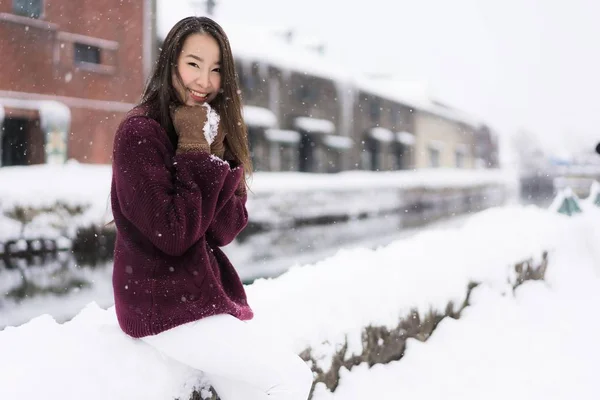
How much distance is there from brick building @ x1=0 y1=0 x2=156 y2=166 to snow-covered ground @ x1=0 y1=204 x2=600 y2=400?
9927 mm

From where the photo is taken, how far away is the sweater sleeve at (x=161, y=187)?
1.39 meters

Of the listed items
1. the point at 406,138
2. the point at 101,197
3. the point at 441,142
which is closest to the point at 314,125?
the point at 406,138

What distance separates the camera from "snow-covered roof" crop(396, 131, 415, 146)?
A: 2791cm

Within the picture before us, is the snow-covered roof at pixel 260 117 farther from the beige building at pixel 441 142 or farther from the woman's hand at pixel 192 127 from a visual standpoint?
the woman's hand at pixel 192 127

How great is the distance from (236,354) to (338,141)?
22245 mm

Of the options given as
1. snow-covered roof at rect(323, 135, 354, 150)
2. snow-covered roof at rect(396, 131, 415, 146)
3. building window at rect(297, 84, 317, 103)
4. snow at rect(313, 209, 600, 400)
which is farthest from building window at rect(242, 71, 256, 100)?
snow at rect(313, 209, 600, 400)

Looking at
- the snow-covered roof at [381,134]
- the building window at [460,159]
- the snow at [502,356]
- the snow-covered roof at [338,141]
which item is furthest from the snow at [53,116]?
the building window at [460,159]

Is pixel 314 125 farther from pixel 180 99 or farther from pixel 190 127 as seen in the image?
pixel 190 127

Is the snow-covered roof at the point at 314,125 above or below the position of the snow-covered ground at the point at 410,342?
above

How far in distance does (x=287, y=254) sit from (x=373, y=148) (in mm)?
17315

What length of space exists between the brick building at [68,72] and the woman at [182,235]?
37.6ft

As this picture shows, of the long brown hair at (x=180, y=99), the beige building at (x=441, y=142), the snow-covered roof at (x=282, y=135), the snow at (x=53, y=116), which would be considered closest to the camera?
the long brown hair at (x=180, y=99)

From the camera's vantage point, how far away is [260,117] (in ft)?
60.9

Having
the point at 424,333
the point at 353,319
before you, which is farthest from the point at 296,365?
the point at 424,333
